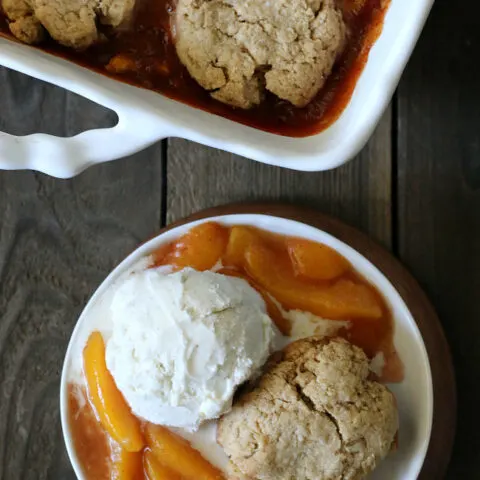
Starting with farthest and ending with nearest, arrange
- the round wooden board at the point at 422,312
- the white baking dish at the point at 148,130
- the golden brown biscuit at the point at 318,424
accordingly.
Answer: the round wooden board at the point at 422,312 < the golden brown biscuit at the point at 318,424 < the white baking dish at the point at 148,130

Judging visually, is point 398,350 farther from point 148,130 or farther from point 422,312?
point 148,130

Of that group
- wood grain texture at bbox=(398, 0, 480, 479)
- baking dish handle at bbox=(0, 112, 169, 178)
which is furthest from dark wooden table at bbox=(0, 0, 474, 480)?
baking dish handle at bbox=(0, 112, 169, 178)

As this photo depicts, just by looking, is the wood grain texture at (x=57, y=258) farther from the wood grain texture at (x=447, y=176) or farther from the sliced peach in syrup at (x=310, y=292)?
the wood grain texture at (x=447, y=176)

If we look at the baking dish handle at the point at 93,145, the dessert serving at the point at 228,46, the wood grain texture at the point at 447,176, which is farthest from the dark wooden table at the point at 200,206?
the baking dish handle at the point at 93,145

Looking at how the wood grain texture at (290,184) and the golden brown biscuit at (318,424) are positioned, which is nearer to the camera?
the golden brown biscuit at (318,424)

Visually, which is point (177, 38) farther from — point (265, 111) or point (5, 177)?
point (5, 177)

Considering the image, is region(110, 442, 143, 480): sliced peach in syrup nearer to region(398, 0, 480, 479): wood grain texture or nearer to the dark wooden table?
the dark wooden table
